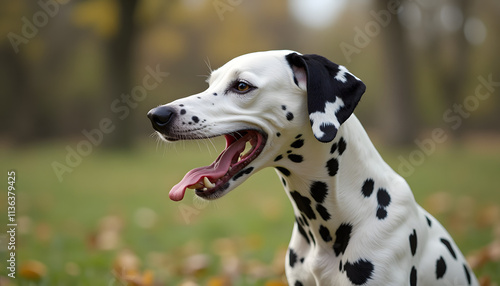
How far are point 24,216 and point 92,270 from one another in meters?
3.08

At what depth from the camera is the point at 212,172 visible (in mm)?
2418

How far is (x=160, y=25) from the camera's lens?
2006 cm

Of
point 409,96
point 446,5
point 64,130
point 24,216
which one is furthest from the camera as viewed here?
point 64,130

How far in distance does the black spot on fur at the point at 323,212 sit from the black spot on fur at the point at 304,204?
0.14 feet

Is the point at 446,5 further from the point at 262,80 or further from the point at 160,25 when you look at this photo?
the point at 262,80

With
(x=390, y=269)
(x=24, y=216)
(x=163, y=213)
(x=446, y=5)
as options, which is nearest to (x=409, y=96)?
(x=446, y=5)

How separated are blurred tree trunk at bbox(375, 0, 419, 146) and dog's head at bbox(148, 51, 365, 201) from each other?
11615 millimetres

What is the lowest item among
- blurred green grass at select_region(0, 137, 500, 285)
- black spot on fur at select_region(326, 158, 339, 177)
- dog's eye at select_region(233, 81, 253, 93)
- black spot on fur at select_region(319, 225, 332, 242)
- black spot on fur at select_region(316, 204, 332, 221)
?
blurred green grass at select_region(0, 137, 500, 285)

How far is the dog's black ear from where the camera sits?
230 centimetres

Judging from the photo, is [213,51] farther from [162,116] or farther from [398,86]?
[162,116]

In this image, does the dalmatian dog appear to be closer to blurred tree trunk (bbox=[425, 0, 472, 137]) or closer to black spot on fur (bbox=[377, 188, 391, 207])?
black spot on fur (bbox=[377, 188, 391, 207])

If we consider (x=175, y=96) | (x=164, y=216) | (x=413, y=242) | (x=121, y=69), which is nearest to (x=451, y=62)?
(x=175, y=96)

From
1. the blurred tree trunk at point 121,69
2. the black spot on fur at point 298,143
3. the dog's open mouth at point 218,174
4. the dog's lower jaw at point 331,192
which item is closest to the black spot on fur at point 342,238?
the dog's lower jaw at point 331,192

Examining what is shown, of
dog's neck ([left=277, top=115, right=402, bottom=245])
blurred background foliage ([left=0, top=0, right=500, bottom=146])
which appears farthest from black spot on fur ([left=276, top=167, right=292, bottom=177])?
blurred background foliage ([left=0, top=0, right=500, bottom=146])
